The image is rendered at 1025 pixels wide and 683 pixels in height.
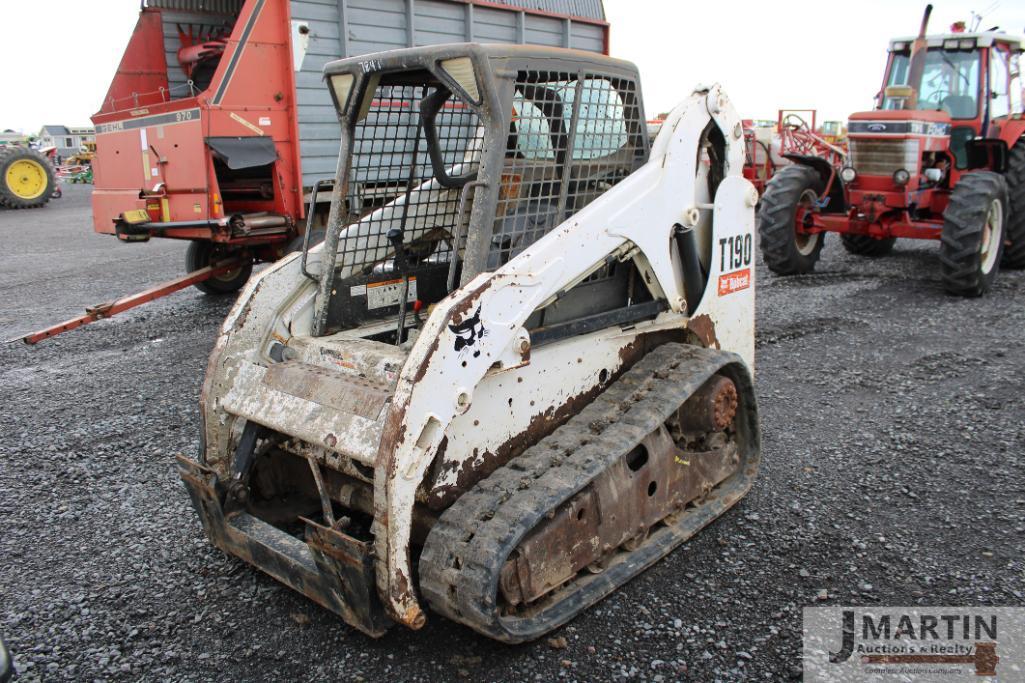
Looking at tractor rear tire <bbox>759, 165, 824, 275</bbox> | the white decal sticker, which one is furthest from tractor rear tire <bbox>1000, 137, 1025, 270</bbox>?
the white decal sticker

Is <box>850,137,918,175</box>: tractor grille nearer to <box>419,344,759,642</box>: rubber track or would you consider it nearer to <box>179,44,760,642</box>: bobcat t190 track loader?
<box>179,44,760,642</box>: bobcat t190 track loader

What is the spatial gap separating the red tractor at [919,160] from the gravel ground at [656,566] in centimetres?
239

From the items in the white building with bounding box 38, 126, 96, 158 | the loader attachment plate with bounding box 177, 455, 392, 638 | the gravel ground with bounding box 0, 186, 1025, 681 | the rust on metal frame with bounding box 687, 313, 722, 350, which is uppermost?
the white building with bounding box 38, 126, 96, 158

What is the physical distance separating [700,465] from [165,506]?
2576 mm

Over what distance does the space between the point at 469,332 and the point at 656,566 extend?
1.35 metres

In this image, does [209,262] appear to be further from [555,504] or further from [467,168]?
[555,504]

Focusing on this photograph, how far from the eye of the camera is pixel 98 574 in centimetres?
346

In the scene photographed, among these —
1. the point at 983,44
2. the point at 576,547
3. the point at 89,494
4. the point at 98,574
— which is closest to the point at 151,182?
the point at 89,494

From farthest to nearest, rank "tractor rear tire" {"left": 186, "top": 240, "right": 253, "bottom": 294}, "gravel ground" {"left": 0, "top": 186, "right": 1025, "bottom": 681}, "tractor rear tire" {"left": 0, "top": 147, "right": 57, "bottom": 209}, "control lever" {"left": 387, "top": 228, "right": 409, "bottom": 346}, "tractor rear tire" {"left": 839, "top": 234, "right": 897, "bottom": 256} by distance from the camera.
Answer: "tractor rear tire" {"left": 0, "top": 147, "right": 57, "bottom": 209}, "tractor rear tire" {"left": 839, "top": 234, "right": 897, "bottom": 256}, "tractor rear tire" {"left": 186, "top": 240, "right": 253, "bottom": 294}, "control lever" {"left": 387, "top": 228, "right": 409, "bottom": 346}, "gravel ground" {"left": 0, "top": 186, "right": 1025, "bottom": 681}

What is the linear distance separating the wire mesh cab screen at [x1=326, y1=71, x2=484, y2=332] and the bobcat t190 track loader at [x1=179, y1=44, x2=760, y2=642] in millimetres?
14

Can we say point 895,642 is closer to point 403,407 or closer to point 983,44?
point 403,407

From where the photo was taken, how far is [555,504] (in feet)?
9.25

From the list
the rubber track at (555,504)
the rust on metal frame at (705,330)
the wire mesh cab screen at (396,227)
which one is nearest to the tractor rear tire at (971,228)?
the rust on metal frame at (705,330)

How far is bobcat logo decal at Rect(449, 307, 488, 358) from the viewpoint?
8.88ft
